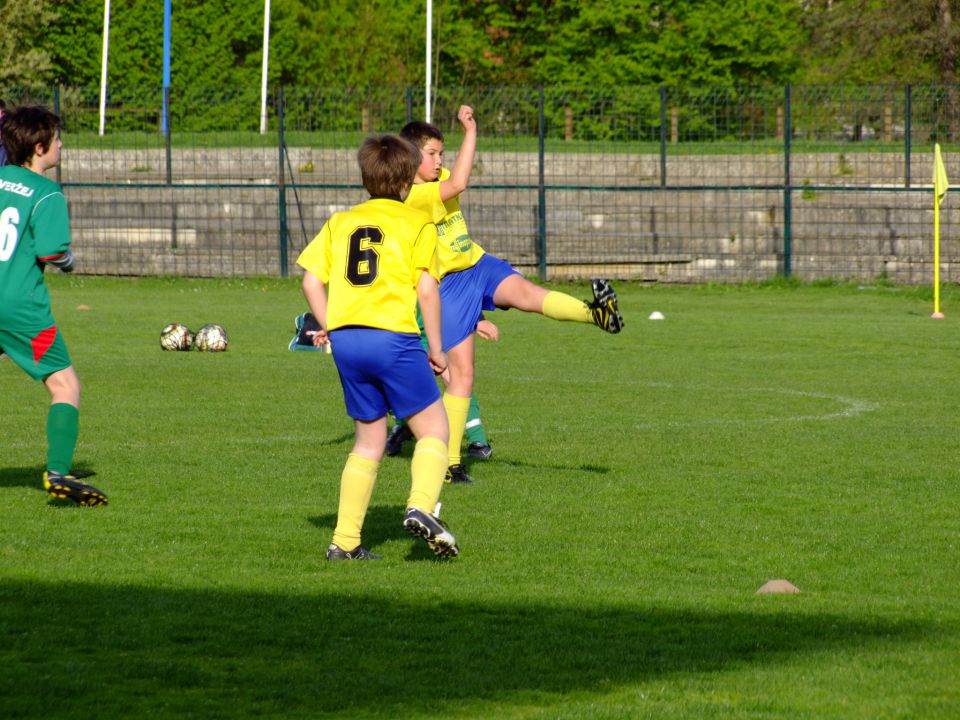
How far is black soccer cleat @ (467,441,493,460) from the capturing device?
33.1 ft

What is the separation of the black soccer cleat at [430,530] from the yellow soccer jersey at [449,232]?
8.70ft

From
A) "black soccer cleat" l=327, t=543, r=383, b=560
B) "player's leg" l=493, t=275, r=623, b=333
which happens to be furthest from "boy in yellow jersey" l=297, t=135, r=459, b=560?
"player's leg" l=493, t=275, r=623, b=333

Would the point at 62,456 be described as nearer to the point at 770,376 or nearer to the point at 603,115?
the point at 770,376

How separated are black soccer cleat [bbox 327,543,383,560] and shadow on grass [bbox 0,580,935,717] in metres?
0.60

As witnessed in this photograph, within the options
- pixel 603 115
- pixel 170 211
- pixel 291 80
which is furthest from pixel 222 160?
pixel 291 80

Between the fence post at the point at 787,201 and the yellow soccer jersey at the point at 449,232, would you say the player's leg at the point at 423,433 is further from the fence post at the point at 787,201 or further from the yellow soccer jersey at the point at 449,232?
the fence post at the point at 787,201

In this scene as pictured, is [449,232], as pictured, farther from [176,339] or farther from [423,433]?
[176,339]

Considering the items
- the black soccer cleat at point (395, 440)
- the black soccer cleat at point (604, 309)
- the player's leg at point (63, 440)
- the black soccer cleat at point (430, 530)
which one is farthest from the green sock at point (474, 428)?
the black soccer cleat at point (430, 530)

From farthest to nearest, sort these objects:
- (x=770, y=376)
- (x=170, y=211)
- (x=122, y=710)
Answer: (x=170, y=211) → (x=770, y=376) → (x=122, y=710)

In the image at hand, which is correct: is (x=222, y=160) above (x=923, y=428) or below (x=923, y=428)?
above

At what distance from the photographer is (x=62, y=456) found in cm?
830

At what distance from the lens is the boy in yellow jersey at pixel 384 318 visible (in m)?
6.67

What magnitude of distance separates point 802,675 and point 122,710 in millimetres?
2178

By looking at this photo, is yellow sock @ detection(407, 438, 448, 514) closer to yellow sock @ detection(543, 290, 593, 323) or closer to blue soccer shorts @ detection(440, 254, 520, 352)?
blue soccer shorts @ detection(440, 254, 520, 352)
